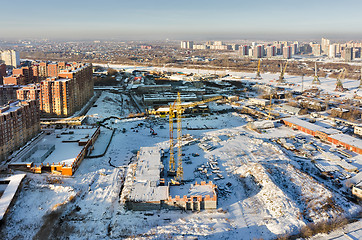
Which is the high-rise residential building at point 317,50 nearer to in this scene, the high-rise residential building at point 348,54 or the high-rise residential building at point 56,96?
the high-rise residential building at point 348,54

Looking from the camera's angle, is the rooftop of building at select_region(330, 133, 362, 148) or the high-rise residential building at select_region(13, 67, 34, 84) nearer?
the rooftop of building at select_region(330, 133, 362, 148)

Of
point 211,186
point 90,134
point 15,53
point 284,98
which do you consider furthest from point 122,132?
point 15,53

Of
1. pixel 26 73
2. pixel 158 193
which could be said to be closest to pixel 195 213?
pixel 158 193

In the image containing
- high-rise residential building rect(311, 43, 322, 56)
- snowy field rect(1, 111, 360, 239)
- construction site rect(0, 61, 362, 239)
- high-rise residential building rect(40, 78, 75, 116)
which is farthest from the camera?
high-rise residential building rect(311, 43, 322, 56)

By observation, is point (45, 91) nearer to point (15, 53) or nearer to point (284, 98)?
point (284, 98)

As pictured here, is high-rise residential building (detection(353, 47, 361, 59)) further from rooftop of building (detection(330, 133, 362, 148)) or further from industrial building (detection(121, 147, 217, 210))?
industrial building (detection(121, 147, 217, 210))

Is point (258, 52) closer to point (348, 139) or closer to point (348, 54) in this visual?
point (348, 54)

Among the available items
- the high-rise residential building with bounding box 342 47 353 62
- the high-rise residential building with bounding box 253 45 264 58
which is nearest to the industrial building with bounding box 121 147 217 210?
the high-rise residential building with bounding box 342 47 353 62
